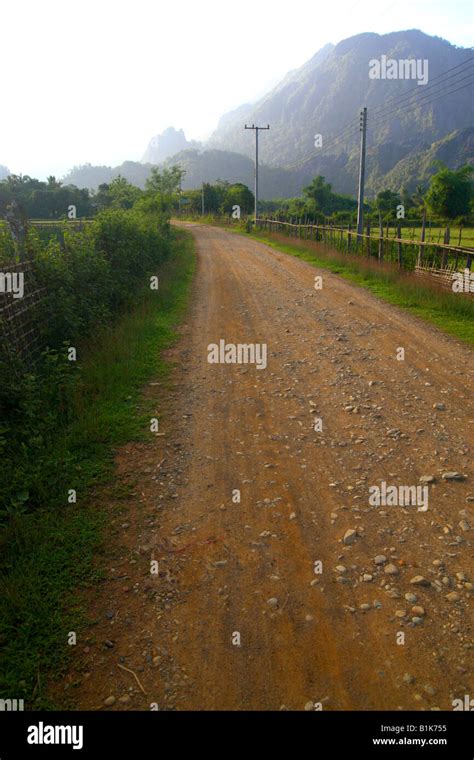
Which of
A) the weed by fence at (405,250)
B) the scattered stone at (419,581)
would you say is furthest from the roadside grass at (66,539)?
the weed by fence at (405,250)

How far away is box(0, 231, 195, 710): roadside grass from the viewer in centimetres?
294

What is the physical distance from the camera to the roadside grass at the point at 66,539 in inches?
116

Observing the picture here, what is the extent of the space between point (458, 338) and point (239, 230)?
36997 millimetres

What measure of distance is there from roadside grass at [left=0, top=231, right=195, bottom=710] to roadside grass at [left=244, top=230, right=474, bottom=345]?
20.2 ft

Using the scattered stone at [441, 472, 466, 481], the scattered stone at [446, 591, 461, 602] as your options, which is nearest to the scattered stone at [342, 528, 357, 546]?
the scattered stone at [446, 591, 461, 602]

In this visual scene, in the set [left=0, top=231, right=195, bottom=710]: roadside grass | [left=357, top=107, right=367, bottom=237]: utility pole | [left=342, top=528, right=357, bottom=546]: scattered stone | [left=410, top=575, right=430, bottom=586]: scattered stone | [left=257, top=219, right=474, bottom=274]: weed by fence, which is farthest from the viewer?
[left=357, top=107, right=367, bottom=237]: utility pole

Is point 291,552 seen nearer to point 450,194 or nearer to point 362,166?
point 362,166

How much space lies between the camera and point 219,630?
3.10m

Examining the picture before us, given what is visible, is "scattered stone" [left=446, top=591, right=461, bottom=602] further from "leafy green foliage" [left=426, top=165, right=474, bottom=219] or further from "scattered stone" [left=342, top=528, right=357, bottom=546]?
"leafy green foliage" [left=426, top=165, right=474, bottom=219]

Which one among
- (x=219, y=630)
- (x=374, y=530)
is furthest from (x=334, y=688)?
(x=374, y=530)

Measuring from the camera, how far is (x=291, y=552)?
3.77m
